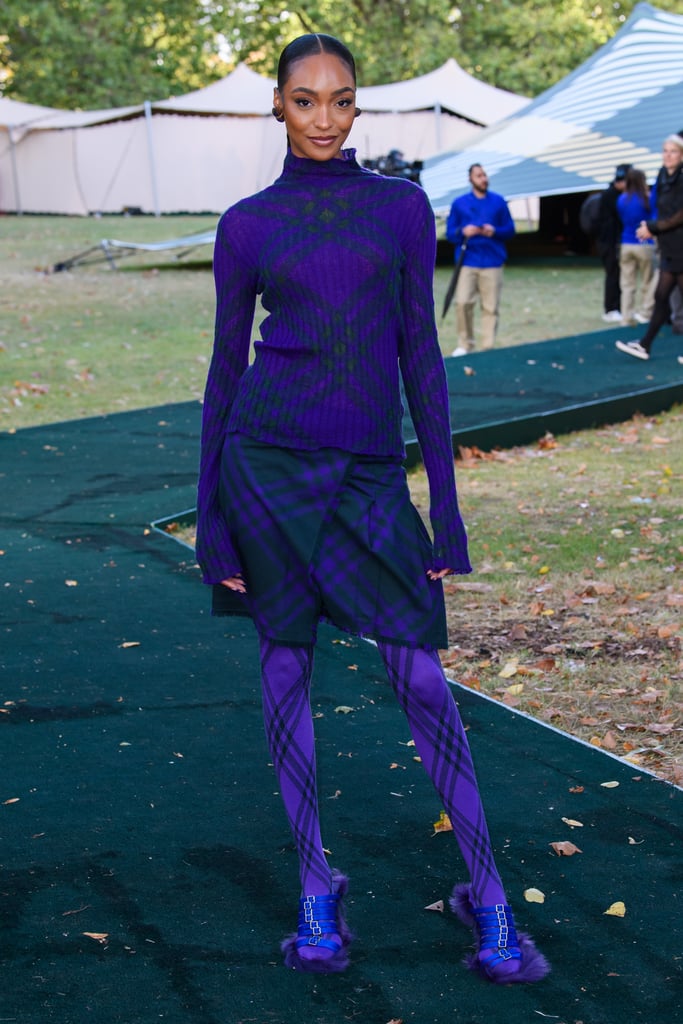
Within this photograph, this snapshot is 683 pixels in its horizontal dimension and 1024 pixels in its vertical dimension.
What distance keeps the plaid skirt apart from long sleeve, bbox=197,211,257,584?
0.17ft

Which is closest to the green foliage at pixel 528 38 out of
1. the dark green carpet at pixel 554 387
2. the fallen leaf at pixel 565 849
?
the dark green carpet at pixel 554 387

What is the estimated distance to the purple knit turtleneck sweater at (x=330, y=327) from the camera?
268 cm

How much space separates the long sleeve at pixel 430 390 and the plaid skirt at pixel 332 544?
0.06 m

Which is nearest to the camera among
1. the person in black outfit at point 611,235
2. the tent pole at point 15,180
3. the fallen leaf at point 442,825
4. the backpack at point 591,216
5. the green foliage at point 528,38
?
the fallen leaf at point 442,825

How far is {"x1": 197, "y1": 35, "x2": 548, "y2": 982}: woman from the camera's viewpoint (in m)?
2.69

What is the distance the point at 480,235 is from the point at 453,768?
439 inches

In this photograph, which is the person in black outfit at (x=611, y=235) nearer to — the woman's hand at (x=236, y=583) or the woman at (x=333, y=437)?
the woman at (x=333, y=437)

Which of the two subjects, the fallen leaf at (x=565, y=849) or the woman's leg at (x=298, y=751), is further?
the fallen leaf at (x=565, y=849)

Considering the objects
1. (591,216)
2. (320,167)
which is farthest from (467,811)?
(591,216)

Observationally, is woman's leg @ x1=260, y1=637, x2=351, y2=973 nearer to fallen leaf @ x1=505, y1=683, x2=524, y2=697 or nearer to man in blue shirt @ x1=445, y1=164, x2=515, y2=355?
fallen leaf @ x1=505, y1=683, x2=524, y2=697

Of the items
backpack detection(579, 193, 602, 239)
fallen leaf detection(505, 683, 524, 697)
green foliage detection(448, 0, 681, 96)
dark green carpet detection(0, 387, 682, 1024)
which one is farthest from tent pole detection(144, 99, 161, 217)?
fallen leaf detection(505, 683, 524, 697)

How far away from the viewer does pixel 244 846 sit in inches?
137

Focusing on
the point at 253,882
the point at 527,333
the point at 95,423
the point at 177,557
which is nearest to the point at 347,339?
the point at 253,882

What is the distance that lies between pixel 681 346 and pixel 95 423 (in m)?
6.36
